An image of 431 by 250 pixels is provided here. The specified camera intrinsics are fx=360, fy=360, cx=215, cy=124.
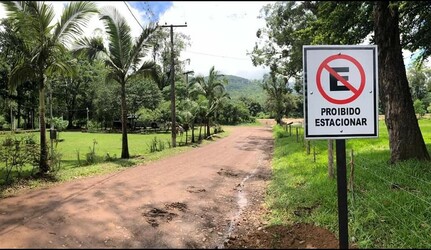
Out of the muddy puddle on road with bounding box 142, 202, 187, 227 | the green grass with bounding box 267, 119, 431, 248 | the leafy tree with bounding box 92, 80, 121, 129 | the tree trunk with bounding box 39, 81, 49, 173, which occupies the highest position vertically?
the leafy tree with bounding box 92, 80, 121, 129

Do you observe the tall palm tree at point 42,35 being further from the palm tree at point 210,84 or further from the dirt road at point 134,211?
the palm tree at point 210,84

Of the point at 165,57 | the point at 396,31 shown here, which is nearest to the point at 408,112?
the point at 396,31

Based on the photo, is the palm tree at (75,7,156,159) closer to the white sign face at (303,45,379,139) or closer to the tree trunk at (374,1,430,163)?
the tree trunk at (374,1,430,163)

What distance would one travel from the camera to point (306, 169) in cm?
973

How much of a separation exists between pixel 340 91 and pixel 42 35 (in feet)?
27.6

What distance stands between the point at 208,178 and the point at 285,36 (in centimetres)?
1510

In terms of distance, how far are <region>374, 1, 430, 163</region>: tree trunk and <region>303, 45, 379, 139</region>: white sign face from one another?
6.60 meters

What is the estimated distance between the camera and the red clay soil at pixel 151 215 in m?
4.21

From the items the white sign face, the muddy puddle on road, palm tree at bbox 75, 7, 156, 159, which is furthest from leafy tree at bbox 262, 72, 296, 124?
the white sign face

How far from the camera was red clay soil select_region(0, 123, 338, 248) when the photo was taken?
4.21 m

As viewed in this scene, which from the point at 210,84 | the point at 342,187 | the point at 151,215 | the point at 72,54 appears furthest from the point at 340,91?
the point at 210,84

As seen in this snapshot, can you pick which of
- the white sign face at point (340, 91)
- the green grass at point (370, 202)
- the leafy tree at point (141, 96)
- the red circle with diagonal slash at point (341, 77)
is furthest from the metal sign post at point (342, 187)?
the leafy tree at point (141, 96)

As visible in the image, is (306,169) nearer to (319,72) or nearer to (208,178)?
(208,178)

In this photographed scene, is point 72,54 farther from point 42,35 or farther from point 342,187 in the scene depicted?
point 342,187
